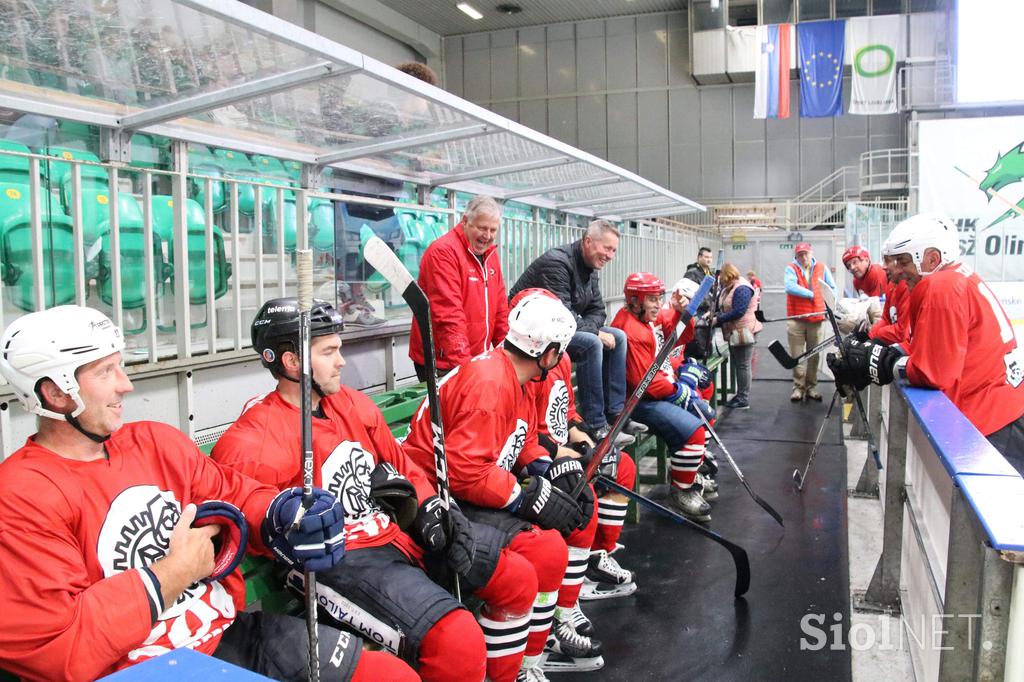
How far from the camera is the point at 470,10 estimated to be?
2011 cm

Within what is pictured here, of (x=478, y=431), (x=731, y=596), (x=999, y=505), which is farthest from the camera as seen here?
(x=731, y=596)

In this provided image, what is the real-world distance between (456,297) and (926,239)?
2.17m

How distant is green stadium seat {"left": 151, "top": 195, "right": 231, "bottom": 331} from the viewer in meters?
3.42

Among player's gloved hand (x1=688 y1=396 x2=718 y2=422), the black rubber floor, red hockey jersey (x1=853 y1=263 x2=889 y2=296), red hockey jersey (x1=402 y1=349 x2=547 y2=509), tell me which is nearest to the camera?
red hockey jersey (x1=402 y1=349 x2=547 y2=509)

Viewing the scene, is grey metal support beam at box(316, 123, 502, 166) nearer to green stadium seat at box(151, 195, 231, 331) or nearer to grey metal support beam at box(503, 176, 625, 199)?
green stadium seat at box(151, 195, 231, 331)

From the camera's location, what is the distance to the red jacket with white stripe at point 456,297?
4.02 metres

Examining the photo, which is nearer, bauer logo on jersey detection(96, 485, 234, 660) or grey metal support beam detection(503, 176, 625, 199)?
bauer logo on jersey detection(96, 485, 234, 660)

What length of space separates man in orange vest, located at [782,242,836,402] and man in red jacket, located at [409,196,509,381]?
550cm

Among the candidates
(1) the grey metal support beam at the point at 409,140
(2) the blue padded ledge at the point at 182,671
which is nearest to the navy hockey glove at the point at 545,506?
(2) the blue padded ledge at the point at 182,671

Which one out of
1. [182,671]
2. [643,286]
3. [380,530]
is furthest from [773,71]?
[182,671]

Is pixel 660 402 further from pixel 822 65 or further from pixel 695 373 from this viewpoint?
pixel 822 65

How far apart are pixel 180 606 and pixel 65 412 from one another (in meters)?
0.50

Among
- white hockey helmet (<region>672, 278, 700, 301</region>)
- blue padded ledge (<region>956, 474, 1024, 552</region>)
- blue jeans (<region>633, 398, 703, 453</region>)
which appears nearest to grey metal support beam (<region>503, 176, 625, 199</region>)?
white hockey helmet (<region>672, 278, 700, 301</region>)

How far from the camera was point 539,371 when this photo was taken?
3.10m
